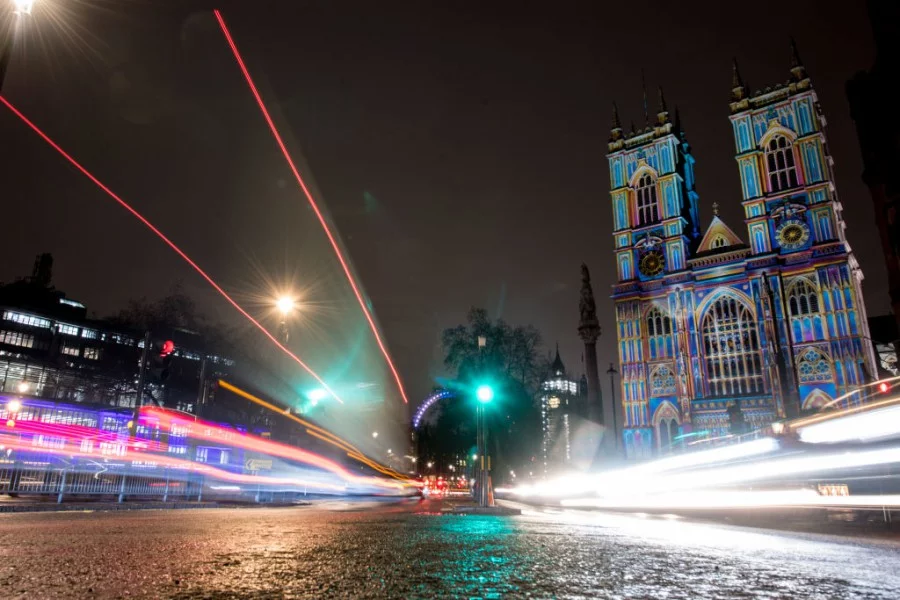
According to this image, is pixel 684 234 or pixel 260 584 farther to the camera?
pixel 684 234

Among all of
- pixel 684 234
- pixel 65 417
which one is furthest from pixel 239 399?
pixel 684 234

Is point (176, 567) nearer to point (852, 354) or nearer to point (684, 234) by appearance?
point (852, 354)

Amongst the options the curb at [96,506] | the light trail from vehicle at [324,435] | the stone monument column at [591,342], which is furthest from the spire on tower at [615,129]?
the curb at [96,506]

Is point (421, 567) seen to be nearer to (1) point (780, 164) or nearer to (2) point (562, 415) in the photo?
(1) point (780, 164)

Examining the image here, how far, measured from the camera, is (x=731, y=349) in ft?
177

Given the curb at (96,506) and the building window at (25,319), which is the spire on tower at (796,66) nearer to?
the curb at (96,506)

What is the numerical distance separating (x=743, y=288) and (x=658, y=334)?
30.4ft

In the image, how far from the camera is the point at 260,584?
307cm

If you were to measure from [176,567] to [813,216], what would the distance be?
60674mm

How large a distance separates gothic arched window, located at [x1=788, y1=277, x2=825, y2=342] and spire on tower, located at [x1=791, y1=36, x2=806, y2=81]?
21.7m

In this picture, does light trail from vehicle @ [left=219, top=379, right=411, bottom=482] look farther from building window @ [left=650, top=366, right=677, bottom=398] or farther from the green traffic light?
building window @ [left=650, top=366, right=677, bottom=398]

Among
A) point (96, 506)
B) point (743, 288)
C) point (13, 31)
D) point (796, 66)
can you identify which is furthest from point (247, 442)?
point (796, 66)

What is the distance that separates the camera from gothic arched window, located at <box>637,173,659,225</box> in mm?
62237

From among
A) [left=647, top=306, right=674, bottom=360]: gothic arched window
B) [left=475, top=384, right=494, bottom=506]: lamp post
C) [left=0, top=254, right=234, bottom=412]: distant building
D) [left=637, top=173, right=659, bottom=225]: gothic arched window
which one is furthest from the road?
[left=637, top=173, right=659, bottom=225]: gothic arched window
